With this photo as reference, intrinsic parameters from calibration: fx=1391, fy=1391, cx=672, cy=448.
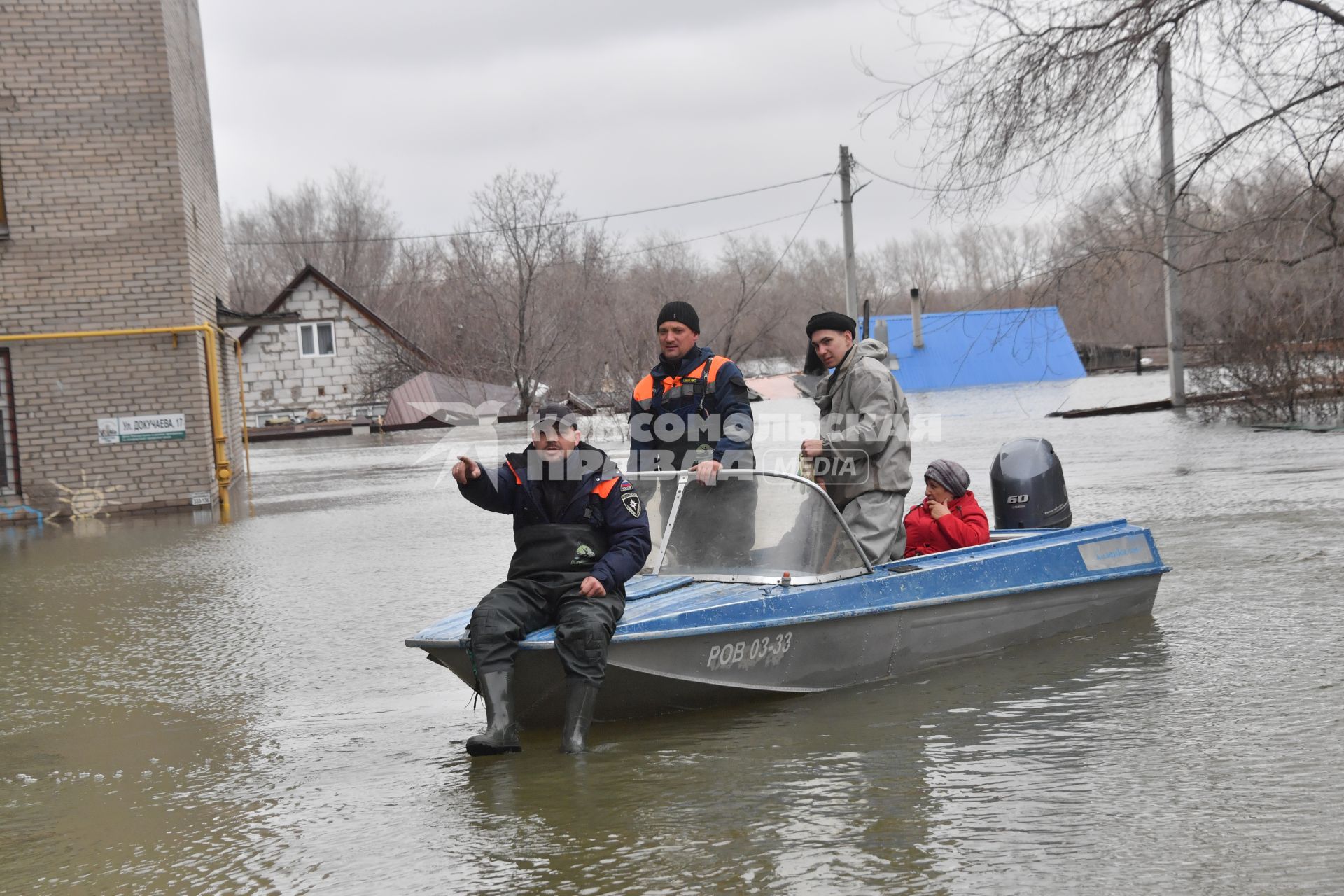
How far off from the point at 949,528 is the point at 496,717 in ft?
9.86

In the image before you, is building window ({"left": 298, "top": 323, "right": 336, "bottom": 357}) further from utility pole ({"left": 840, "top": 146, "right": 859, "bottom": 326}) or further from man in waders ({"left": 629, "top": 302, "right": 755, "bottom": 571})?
man in waders ({"left": 629, "top": 302, "right": 755, "bottom": 571})

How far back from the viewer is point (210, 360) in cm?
1850

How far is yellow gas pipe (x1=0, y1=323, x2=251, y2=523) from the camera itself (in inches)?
689

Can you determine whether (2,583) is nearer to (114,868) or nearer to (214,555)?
(214,555)

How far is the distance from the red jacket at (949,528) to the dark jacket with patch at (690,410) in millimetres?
1188

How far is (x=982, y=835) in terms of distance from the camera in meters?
4.57

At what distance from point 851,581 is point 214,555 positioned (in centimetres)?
876

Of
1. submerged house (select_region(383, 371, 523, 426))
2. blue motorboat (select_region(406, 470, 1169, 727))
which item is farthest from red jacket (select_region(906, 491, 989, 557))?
submerged house (select_region(383, 371, 523, 426))

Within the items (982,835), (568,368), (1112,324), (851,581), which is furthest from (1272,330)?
(568,368)

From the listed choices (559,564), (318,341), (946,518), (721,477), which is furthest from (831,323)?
(318,341)

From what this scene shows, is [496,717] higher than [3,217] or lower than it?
lower

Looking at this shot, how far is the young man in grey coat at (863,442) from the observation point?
701 centimetres

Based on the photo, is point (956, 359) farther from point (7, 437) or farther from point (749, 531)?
point (749, 531)

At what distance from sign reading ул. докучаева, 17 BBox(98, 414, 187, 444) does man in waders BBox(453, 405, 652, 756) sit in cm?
1299
